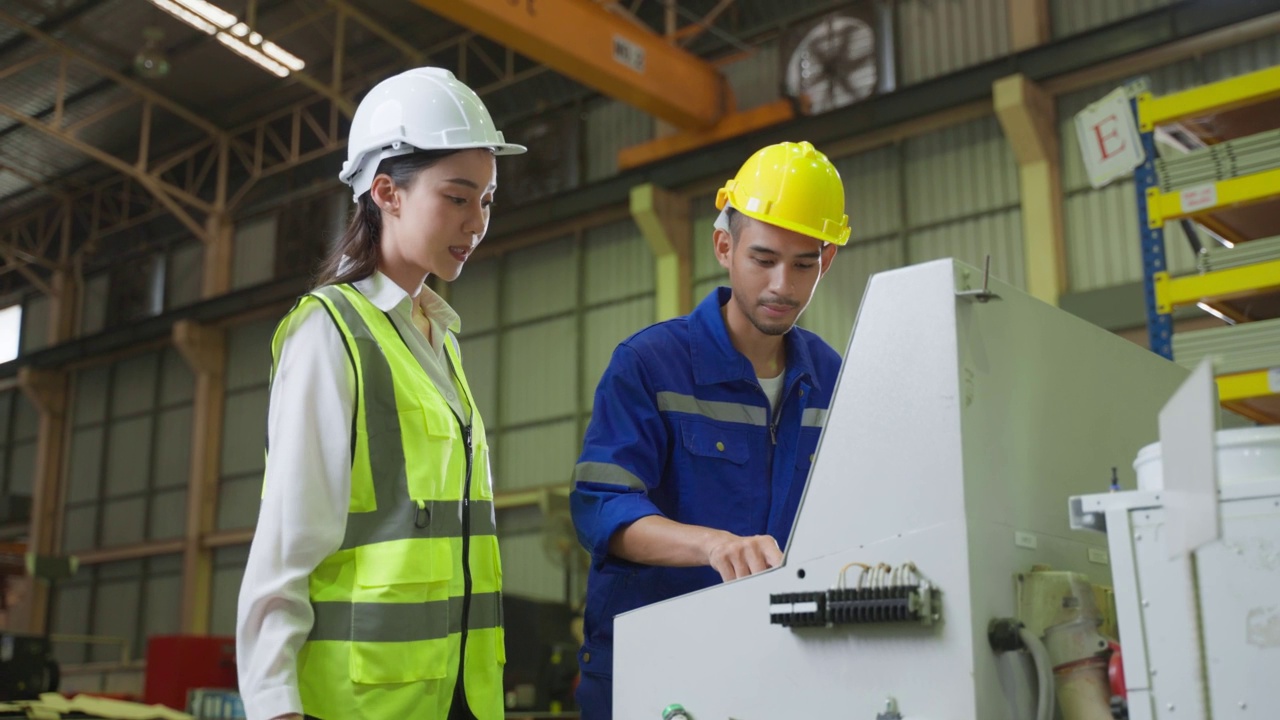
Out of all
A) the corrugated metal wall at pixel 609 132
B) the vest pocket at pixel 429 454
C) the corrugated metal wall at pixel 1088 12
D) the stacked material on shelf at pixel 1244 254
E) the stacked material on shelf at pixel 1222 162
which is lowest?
the vest pocket at pixel 429 454

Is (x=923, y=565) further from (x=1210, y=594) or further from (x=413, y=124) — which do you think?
(x=413, y=124)

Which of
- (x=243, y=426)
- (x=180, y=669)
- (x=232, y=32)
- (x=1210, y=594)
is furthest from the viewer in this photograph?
(x=243, y=426)

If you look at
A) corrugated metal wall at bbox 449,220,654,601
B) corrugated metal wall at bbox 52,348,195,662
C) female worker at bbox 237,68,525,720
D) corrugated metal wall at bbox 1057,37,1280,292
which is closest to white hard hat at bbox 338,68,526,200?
female worker at bbox 237,68,525,720

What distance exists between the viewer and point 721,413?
95.1 inches

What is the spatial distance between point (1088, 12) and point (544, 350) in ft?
21.4

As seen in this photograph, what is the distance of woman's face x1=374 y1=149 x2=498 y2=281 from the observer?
1935 mm

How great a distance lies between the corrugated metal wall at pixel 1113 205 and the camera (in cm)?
966

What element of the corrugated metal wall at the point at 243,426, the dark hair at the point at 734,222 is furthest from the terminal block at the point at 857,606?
the corrugated metal wall at the point at 243,426

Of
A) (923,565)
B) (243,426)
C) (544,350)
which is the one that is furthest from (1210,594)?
(243,426)

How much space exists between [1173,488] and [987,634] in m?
0.38

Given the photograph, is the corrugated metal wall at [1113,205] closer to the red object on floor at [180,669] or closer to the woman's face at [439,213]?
the red object on floor at [180,669]

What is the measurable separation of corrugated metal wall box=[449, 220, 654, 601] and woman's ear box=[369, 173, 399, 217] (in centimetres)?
1070

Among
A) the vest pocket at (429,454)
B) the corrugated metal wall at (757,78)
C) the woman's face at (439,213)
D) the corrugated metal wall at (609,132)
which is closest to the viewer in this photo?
the vest pocket at (429,454)

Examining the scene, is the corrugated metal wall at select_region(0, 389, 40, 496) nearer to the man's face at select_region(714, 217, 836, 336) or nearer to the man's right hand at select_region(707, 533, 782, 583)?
the man's face at select_region(714, 217, 836, 336)
